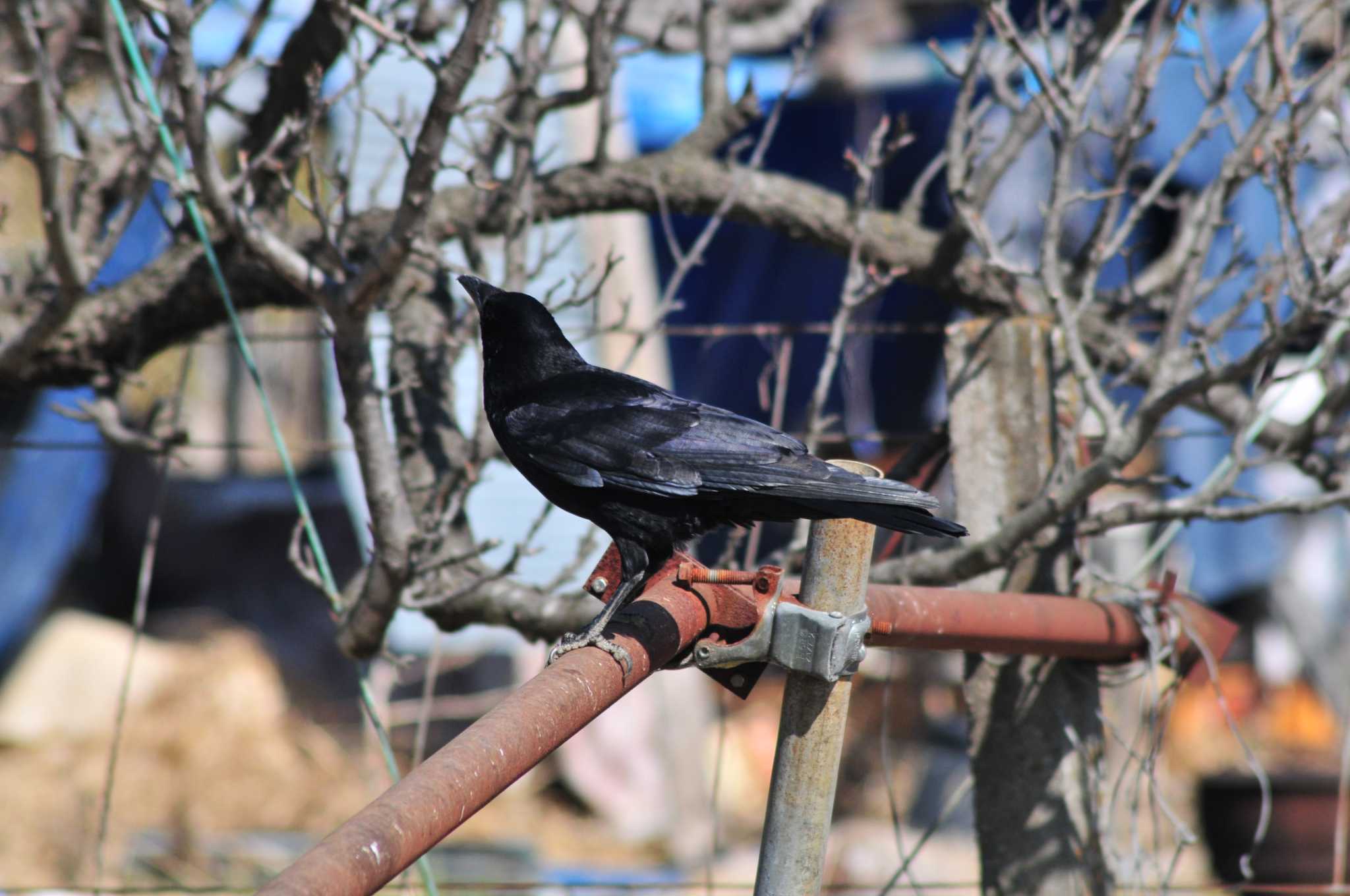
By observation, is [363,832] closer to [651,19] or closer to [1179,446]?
[651,19]

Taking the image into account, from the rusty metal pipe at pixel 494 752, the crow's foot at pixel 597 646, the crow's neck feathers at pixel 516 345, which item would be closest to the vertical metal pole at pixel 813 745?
the rusty metal pipe at pixel 494 752

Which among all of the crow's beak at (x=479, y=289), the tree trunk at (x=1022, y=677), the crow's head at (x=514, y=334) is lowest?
the tree trunk at (x=1022, y=677)

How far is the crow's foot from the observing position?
5.16ft

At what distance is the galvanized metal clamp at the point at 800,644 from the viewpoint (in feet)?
5.41

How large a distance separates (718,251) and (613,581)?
14.8 feet

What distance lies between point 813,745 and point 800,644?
15 centimetres

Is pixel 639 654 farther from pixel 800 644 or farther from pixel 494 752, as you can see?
pixel 494 752

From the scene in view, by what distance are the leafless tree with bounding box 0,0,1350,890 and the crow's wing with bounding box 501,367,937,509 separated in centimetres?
33

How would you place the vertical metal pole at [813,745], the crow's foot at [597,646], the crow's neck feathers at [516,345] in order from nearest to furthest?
1. the crow's foot at [597,646]
2. the vertical metal pole at [813,745]
3. the crow's neck feathers at [516,345]

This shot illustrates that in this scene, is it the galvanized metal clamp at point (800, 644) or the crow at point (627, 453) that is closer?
the galvanized metal clamp at point (800, 644)

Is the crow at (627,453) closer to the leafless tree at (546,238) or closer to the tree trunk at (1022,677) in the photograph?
the leafless tree at (546,238)

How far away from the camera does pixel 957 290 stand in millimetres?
3029

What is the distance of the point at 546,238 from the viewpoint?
9.36 ft

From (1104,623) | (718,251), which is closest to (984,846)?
(1104,623)
